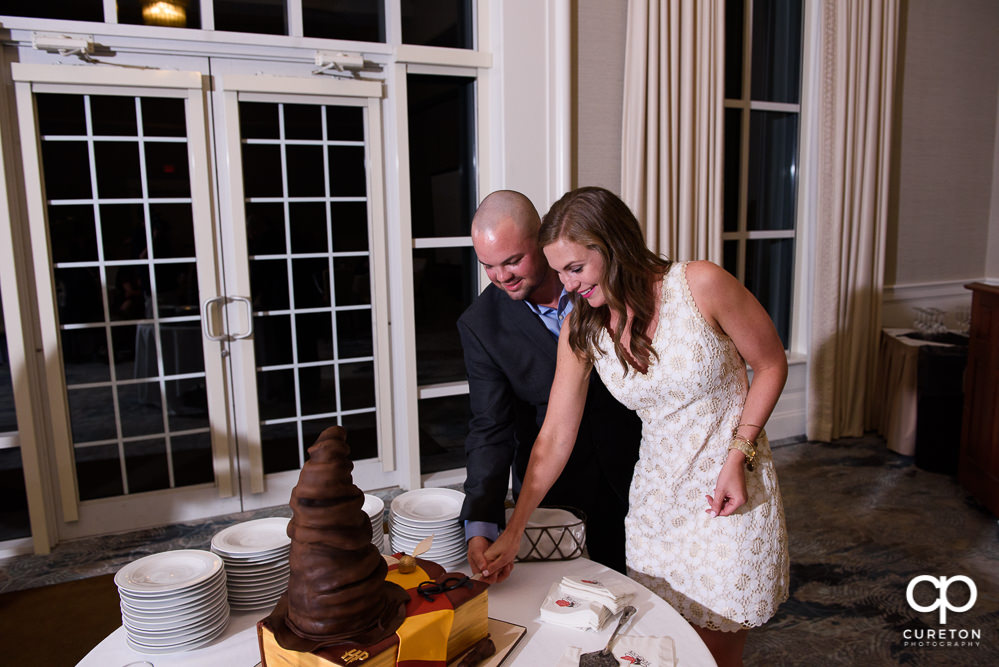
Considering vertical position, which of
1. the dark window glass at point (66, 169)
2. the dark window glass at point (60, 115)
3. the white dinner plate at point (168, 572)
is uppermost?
the dark window glass at point (60, 115)

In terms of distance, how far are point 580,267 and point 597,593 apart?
64cm

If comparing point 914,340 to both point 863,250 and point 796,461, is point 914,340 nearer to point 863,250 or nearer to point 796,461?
point 863,250

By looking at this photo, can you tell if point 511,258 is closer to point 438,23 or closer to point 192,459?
point 438,23

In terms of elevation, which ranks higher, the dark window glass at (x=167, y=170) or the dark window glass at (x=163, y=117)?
the dark window glass at (x=163, y=117)

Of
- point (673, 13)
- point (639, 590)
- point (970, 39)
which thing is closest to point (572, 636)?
point (639, 590)

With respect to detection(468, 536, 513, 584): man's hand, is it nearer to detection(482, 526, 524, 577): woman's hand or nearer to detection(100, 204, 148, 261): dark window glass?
detection(482, 526, 524, 577): woman's hand

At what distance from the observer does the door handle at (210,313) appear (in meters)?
3.36

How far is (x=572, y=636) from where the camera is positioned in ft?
3.99

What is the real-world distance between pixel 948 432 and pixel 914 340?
0.67 meters

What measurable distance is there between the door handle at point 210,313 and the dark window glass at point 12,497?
90cm

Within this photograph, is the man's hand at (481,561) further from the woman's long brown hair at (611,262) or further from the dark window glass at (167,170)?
the dark window glass at (167,170)

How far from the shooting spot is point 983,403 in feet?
11.1

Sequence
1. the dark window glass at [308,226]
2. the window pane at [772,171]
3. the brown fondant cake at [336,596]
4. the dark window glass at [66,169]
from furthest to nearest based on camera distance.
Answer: the window pane at [772,171]
the dark window glass at [308,226]
the dark window glass at [66,169]
the brown fondant cake at [336,596]

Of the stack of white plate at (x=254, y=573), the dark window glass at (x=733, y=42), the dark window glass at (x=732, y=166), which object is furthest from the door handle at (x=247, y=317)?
the dark window glass at (x=733, y=42)
